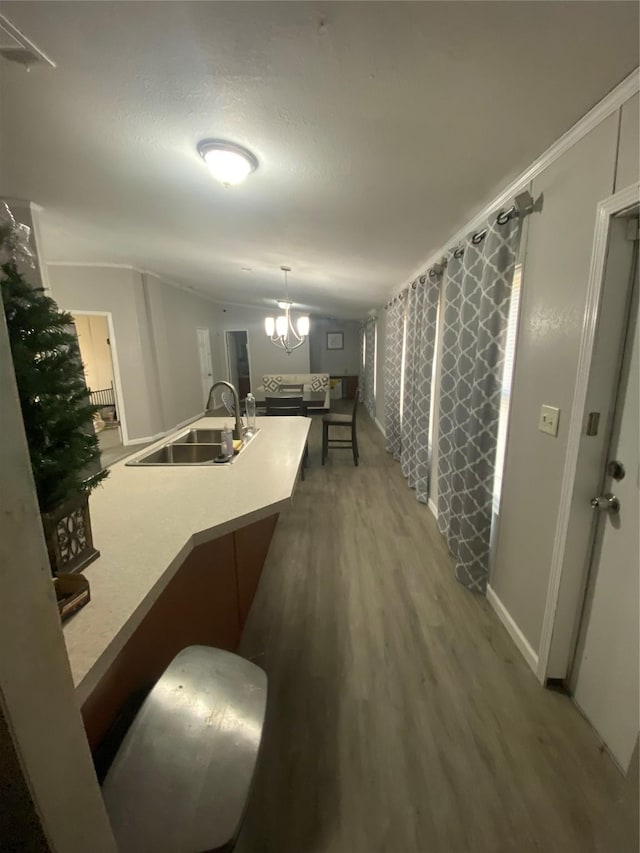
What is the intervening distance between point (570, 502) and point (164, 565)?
146 cm

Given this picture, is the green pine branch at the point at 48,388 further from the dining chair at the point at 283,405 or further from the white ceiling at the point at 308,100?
the dining chair at the point at 283,405

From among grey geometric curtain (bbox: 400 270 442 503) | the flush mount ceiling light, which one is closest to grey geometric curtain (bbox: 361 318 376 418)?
grey geometric curtain (bbox: 400 270 442 503)

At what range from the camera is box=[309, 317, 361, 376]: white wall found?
A: 32.6 feet

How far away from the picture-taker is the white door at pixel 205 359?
6.93m

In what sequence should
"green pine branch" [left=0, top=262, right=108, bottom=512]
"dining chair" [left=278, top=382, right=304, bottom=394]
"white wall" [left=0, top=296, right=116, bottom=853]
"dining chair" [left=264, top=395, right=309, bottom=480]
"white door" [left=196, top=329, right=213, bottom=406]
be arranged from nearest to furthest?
"white wall" [left=0, top=296, right=116, bottom=853] < "green pine branch" [left=0, top=262, right=108, bottom=512] < "dining chair" [left=264, top=395, right=309, bottom=480] < "white door" [left=196, top=329, right=213, bottom=406] < "dining chair" [left=278, top=382, right=304, bottom=394]

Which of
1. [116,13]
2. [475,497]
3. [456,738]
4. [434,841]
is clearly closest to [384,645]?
[456,738]

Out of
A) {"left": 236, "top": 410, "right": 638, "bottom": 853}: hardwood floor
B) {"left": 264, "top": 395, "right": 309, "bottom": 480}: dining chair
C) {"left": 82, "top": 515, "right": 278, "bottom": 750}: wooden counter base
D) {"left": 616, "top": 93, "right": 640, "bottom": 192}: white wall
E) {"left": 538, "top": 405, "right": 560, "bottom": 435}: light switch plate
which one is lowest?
{"left": 236, "top": 410, "right": 638, "bottom": 853}: hardwood floor

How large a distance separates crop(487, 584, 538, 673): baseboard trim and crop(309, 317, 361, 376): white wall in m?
8.40

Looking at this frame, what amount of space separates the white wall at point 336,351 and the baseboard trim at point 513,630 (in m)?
8.40

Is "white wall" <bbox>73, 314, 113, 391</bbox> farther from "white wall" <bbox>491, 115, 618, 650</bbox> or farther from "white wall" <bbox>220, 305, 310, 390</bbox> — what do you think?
"white wall" <bbox>491, 115, 618, 650</bbox>

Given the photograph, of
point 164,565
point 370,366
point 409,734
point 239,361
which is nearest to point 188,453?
point 164,565

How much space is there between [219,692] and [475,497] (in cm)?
Answer: 163

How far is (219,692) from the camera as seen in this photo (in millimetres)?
847

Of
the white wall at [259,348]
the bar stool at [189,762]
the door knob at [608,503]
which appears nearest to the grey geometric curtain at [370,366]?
the white wall at [259,348]
